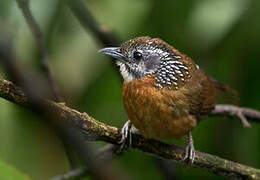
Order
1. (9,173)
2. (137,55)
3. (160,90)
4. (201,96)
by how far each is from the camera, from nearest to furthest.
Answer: (9,173) → (160,90) → (137,55) → (201,96)

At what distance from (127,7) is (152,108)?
1.57 meters

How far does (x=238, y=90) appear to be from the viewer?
4.65 meters

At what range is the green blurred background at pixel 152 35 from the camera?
4.14m

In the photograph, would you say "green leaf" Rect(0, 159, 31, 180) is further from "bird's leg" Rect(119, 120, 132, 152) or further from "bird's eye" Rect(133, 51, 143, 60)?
"bird's eye" Rect(133, 51, 143, 60)

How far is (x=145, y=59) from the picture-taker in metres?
3.43

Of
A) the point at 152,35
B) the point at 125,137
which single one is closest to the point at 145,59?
the point at 125,137

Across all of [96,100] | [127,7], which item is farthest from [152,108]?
[127,7]

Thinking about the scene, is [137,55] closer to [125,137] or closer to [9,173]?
[125,137]

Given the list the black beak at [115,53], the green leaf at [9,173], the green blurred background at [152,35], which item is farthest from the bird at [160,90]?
the green leaf at [9,173]

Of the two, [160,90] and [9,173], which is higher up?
[160,90]

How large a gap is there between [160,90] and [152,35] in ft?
4.23

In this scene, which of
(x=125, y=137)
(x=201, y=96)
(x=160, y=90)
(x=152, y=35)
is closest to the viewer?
(x=125, y=137)

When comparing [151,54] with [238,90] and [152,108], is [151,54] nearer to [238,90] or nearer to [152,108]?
[152,108]

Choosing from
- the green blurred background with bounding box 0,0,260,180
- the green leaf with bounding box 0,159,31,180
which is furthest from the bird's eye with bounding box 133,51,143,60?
the green leaf with bounding box 0,159,31,180
